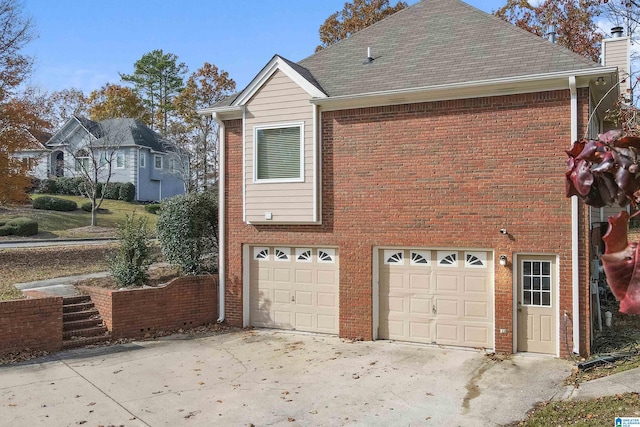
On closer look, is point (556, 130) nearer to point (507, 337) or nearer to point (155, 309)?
point (507, 337)

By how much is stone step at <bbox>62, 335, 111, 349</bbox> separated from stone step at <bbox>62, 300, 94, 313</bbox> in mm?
1020

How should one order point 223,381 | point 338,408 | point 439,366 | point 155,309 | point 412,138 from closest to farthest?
point 338,408
point 223,381
point 439,366
point 412,138
point 155,309

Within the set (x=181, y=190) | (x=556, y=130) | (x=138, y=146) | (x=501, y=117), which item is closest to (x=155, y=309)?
(x=501, y=117)

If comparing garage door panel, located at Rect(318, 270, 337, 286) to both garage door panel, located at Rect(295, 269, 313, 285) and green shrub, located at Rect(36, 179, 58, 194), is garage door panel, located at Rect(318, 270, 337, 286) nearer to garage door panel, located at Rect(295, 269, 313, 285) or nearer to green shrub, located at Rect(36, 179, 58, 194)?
garage door panel, located at Rect(295, 269, 313, 285)

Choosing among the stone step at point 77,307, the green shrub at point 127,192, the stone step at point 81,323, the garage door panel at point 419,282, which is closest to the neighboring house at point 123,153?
the green shrub at point 127,192

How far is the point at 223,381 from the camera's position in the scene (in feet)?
28.9

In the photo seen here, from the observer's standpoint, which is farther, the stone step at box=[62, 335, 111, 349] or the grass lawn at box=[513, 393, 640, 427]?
the stone step at box=[62, 335, 111, 349]

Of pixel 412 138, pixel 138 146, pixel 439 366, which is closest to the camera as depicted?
pixel 439 366

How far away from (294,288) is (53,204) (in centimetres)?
2476

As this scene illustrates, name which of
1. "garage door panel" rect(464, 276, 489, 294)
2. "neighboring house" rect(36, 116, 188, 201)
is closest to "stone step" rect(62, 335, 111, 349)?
"garage door panel" rect(464, 276, 489, 294)

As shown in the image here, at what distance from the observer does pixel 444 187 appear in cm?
1089

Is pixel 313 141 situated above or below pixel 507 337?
above

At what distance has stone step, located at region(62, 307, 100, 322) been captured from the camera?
11.5m

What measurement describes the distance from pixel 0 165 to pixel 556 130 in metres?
17.4
